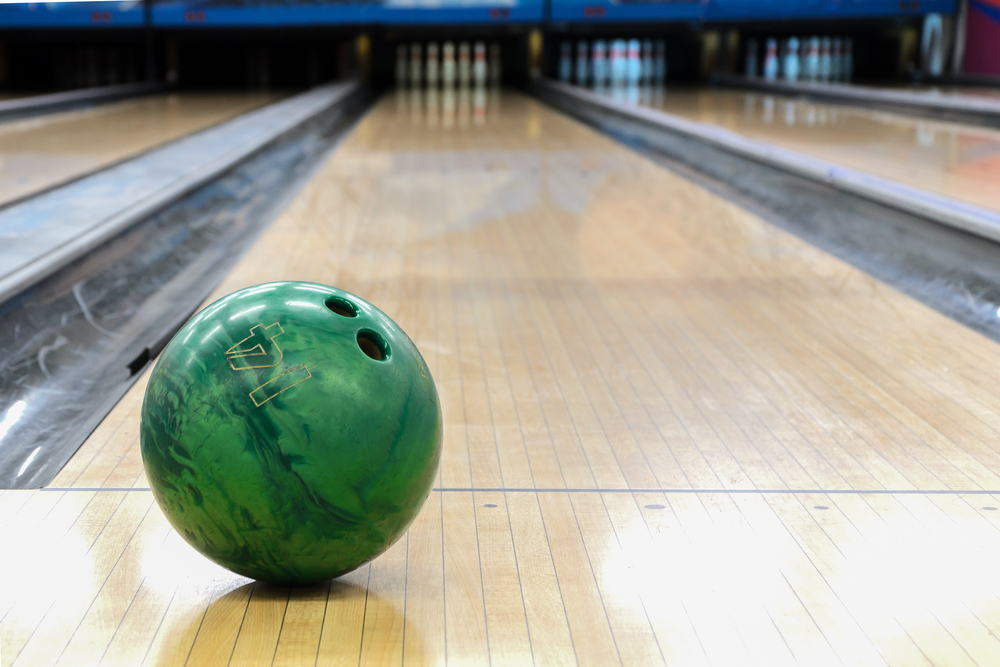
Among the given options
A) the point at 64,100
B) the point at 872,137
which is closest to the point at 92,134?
the point at 64,100

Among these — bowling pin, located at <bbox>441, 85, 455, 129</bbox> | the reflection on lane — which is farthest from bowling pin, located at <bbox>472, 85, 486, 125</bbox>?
bowling pin, located at <bbox>441, 85, 455, 129</bbox>

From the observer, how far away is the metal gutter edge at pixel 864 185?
321 cm

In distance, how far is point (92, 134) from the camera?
22.1 ft

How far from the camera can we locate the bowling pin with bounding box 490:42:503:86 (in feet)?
44.5

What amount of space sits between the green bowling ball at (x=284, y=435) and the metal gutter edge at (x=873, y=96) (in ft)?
23.3

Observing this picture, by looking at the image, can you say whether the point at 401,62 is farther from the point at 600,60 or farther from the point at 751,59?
the point at 751,59

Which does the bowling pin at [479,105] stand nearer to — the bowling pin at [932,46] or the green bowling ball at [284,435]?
the bowling pin at [932,46]

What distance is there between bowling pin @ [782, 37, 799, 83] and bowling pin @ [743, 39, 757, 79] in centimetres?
42

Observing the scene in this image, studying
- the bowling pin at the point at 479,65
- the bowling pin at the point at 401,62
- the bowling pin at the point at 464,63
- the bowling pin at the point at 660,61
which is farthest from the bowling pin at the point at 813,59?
the bowling pin at the point at 401,62

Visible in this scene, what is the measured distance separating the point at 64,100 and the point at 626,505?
28.5ft

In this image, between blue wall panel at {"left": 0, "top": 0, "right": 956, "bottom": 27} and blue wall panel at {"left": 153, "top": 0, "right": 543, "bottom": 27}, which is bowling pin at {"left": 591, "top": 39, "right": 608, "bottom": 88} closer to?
blue wall panel at {"left": 0, "top": 0, "right": 956, "bottom": 27}

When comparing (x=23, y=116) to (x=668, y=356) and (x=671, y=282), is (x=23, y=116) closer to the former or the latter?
(x=671, y=282)

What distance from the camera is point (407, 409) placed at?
1240 millimetres

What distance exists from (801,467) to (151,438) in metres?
1.19
